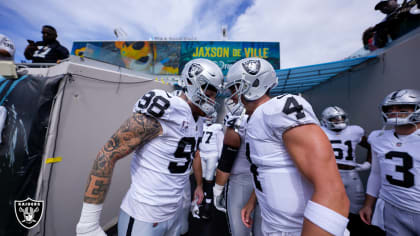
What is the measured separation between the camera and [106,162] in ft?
4.29

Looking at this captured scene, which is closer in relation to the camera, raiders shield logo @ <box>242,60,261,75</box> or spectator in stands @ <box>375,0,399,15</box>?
raiders shield logo @ <box>242,60,261,75</box>

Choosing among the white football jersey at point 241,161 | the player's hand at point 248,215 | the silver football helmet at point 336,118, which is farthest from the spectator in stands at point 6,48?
the silver football helmet at point 336,118

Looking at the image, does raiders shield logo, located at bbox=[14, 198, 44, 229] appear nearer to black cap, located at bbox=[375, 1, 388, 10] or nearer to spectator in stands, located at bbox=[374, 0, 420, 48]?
spectator in stands, located at bbox=[374, 0, 420, 48]

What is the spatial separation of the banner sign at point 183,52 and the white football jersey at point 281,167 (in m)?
11.7

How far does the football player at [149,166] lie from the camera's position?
1.29 m

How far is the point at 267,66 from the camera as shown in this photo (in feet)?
5.37

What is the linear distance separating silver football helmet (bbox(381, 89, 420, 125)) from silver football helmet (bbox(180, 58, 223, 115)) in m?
2.43

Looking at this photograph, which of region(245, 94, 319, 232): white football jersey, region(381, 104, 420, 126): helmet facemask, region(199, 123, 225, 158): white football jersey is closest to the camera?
region(245, 94, 319, 232): white football jersey

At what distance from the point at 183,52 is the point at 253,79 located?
1318cm

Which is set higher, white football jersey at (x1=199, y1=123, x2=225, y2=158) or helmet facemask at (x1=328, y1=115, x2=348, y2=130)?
helmet facemask at (x1=328, y1=115, x2=348, y2=130)

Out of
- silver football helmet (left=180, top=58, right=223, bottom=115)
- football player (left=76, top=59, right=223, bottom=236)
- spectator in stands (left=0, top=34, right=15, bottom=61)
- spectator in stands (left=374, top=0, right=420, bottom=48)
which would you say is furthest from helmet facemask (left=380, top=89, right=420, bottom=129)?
spectator in stands (left=0, top=34, right=15, bottom=61)

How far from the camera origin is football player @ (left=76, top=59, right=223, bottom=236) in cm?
129

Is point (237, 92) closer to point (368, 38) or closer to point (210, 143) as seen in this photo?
point (210, 143)

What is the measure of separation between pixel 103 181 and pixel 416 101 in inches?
149
